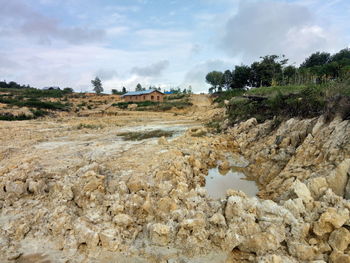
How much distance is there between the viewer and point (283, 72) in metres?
39.0

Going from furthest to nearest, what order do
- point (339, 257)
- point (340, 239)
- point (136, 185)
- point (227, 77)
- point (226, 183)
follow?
point (227, 77), point (226, 183), point (136, 185), point (340, 239), point (339, 257)

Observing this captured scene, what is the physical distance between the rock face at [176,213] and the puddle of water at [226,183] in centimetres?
58

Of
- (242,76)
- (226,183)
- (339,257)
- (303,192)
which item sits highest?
(242,76)

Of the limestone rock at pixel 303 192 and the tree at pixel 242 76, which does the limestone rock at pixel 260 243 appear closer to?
the limestone rock at pixel 303 192

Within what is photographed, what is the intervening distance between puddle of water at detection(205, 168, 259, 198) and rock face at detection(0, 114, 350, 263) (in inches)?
22.6

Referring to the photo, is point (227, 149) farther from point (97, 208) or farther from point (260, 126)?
point (97, 208)

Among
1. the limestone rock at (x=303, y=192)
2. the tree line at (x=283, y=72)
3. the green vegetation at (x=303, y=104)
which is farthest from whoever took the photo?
the tree line at (x=283, y=72)

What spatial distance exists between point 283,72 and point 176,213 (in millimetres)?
41419

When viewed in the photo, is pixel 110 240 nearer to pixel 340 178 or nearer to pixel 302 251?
pixel 302 251

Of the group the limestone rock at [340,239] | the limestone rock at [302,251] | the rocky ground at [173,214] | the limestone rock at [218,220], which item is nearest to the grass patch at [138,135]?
the rocky ground at [173,214]

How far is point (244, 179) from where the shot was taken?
819 centimetres

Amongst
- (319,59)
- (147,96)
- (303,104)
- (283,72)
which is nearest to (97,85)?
(147,96)

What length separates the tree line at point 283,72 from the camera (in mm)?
32969

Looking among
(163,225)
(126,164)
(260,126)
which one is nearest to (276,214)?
(163,225)
